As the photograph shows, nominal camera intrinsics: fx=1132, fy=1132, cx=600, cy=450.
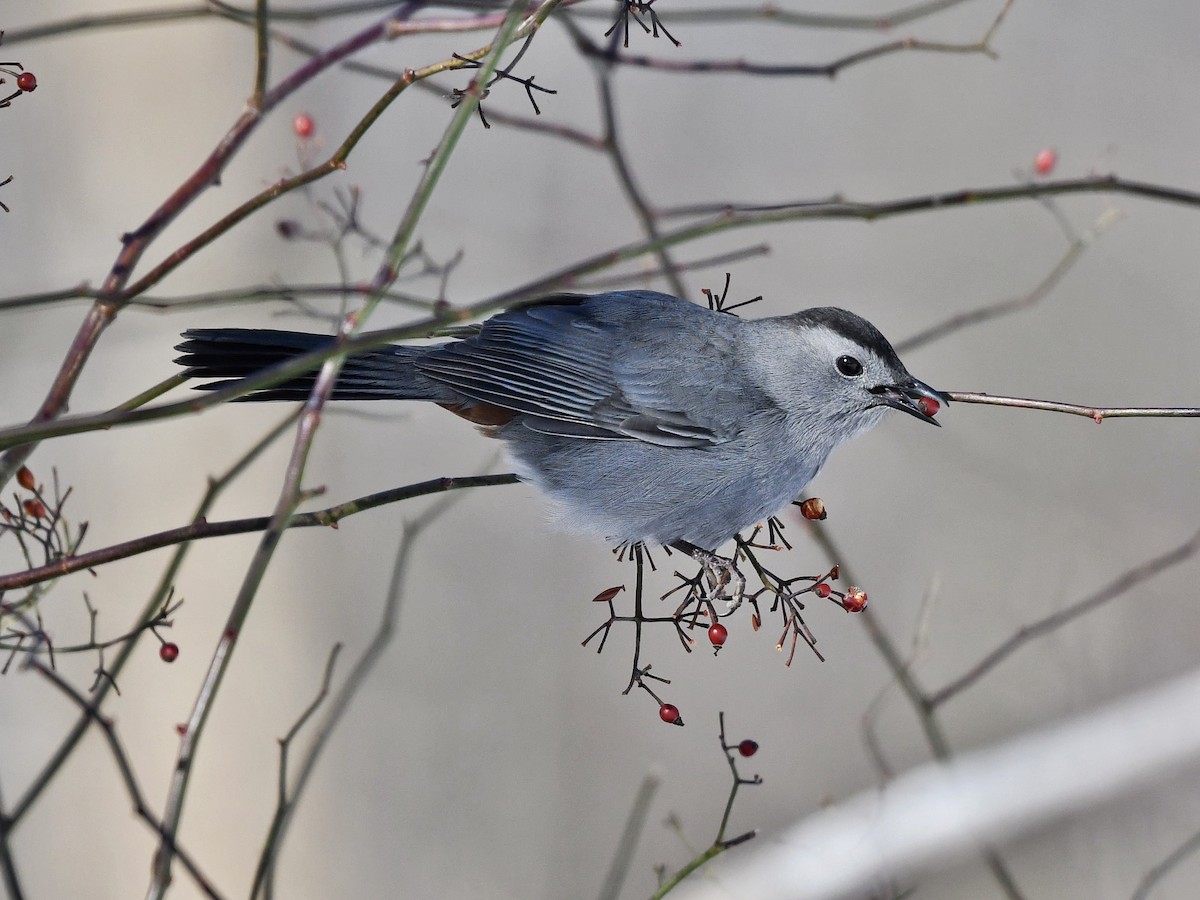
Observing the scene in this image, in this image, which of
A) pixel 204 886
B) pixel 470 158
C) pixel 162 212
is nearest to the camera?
pixel 204 886

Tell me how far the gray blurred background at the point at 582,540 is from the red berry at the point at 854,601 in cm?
251

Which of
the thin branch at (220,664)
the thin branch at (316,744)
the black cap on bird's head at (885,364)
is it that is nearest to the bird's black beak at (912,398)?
the black cap on bird's head at (885,364)

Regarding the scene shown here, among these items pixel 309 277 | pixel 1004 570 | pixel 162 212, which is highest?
pixel 309 277

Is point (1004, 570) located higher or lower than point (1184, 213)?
lower

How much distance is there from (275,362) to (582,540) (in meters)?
2.07

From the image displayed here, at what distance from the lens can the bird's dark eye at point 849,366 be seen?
267 centimetres

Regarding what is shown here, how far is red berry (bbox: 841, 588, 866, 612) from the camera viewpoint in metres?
2.01

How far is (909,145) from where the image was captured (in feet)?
18.8

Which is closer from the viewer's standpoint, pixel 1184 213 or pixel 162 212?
pixel 162 212

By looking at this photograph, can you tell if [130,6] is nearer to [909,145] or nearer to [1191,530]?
[909,145]

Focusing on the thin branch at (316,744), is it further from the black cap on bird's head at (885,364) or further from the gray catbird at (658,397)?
the black cap on bird's head at (885,364)

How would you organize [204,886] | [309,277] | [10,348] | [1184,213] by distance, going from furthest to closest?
1. [1184,213]
2. [309,277]
3. [10,348]
4. [204,886]

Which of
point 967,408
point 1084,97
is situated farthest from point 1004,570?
point 1084,97

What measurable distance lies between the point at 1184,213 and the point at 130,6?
4915mm
